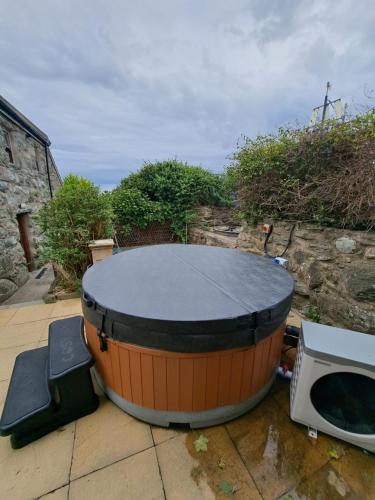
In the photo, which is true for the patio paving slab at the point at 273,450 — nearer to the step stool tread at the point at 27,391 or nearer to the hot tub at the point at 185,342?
the hot tub at the point at 185,342

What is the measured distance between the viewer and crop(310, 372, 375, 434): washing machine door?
43.6 inches

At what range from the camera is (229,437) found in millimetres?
1313

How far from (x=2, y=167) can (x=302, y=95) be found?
664cm

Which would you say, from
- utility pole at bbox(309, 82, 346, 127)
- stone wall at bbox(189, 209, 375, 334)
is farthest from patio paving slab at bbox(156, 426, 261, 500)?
utility pole at bbox(309, 82, 346, 127)

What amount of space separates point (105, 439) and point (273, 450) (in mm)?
1076

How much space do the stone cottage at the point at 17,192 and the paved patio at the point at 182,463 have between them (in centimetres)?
367

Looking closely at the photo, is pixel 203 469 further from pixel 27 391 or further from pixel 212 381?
pixel 27 391

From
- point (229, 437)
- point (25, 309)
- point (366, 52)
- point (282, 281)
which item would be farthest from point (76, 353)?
point (366, 52)

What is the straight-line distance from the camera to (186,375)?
4.01 feet

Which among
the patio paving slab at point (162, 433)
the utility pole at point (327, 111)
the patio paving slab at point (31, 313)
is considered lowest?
the patio paving slab at point (31, 313)

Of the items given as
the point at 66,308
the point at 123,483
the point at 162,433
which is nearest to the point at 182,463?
the point at 162,433

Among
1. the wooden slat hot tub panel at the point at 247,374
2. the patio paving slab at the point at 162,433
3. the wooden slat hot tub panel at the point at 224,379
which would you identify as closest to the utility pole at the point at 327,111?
the wooden slat hot tub panel at the point at 247,374

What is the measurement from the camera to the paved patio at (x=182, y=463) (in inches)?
41.2

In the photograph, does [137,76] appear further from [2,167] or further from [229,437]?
[229,437]
